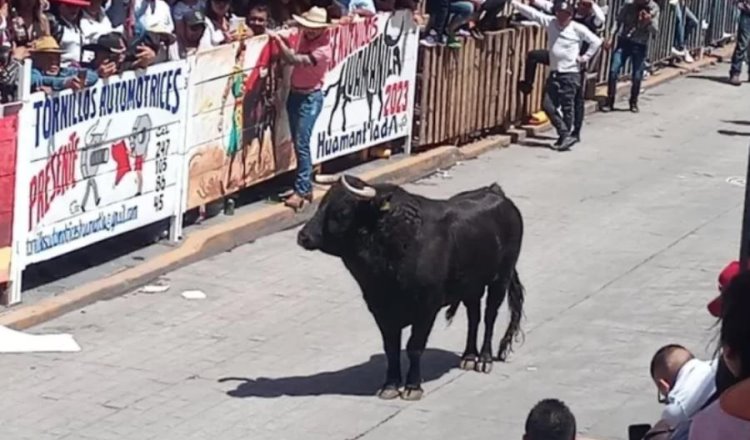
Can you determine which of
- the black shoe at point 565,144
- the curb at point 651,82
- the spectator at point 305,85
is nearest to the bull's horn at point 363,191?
the spectator at point 305,85

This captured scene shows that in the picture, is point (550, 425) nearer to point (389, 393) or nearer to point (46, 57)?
point (389, 393)

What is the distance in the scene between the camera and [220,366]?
37.2ft


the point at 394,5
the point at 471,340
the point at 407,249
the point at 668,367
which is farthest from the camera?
the point at 394,5

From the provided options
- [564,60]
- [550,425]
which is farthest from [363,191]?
[564,60]

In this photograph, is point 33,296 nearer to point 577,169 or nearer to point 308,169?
point 308,169

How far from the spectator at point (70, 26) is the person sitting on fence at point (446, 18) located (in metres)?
5.86

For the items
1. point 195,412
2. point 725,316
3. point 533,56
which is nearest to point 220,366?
point 195,412

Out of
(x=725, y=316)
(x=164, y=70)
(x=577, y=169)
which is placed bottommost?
(x=577, y=169)

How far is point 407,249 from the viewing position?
1044 cm

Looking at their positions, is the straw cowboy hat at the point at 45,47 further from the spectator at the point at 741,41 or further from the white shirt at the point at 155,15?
the spectator at the point at 741,41

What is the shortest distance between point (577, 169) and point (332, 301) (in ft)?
21.4

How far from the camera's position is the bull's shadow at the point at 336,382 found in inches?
427

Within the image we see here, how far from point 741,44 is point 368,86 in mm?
10610

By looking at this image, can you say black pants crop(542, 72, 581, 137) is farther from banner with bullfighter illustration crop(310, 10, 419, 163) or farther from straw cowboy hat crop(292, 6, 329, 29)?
straw cowboy hat crop(292, 6, 329, 29)
